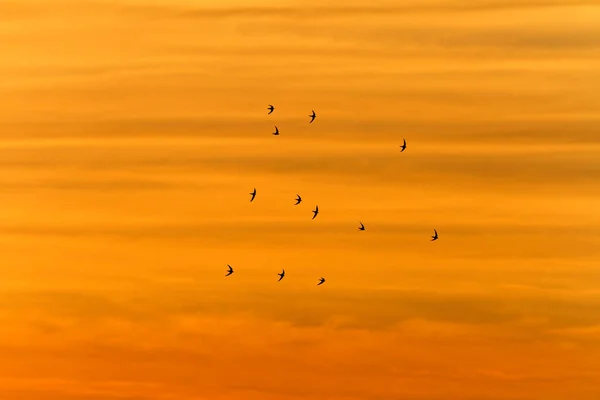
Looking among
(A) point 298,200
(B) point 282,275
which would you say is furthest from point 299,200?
(B) point 282,275

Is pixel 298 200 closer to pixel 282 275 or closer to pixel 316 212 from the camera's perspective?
pixel 316 212

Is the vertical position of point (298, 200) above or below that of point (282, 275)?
above

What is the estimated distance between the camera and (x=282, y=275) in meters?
178

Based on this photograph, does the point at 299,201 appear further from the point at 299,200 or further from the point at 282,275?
the point at 282,275

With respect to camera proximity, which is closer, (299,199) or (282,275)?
(299,199)

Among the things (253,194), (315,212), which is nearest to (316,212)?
(315,212)

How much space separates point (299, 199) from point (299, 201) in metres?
5.07

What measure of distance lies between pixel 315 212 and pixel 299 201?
21198 mm

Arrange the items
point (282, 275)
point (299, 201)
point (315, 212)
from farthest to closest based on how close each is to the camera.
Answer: point (282, 275), point (315, 212), point (299, 201)

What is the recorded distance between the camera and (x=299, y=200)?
148 meters

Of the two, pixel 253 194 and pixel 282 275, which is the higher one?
pixel 253 194

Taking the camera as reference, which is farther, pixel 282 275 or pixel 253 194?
pixel 282 275

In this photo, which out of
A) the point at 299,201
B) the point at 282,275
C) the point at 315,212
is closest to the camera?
the point at 299,201

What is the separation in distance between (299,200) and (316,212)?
19705mm
